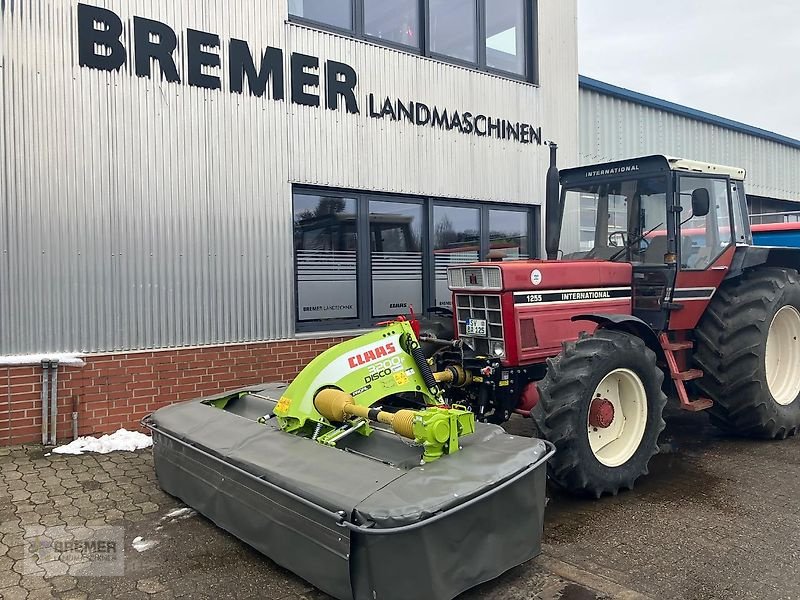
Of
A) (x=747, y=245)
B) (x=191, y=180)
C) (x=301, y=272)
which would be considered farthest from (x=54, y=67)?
(x=747, y=245)

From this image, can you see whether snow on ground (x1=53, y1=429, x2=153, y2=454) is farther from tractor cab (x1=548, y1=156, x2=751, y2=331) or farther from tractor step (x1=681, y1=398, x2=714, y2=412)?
tractor step (x1=681, y1=398, x2=714, y2=412)

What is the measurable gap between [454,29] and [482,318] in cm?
529

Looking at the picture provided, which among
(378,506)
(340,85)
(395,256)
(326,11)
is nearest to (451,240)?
(395,256)

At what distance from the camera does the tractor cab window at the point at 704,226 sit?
5973mm

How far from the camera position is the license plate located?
17.8 ft

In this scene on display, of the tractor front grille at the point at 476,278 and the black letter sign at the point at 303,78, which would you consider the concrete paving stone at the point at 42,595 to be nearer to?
the tractor front grille at the point at 476,278

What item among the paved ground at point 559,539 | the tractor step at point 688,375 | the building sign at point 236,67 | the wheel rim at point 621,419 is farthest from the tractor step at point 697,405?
the building sign at point 236,67

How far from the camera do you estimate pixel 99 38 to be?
6234 millimetres

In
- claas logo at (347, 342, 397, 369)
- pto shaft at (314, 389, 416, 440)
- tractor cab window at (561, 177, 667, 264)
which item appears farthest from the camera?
tractor cab window at (561, 177, 667, 264)

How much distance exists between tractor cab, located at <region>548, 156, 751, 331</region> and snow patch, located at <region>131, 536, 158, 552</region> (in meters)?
4.09

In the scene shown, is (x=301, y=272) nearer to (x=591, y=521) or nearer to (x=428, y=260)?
(x=428, y=260)

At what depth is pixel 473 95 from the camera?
356 inches

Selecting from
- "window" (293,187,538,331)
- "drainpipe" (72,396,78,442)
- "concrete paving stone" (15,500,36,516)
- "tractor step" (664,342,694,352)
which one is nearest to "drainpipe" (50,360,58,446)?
"drainpipe" (72,396,78,442)

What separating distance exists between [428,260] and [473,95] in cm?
241
